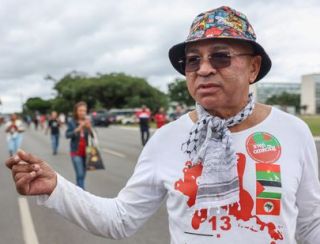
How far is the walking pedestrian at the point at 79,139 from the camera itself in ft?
26.3

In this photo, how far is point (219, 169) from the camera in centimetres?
185

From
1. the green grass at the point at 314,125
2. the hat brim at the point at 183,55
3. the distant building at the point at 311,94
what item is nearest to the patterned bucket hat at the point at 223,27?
the hat brim at the point at 183,55

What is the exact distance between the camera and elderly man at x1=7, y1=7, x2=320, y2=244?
6.02 ft

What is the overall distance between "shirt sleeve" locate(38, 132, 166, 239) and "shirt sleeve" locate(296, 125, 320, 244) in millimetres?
576

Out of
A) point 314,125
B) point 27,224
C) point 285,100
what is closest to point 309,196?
point 27,224

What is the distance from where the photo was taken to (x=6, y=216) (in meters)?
6.98

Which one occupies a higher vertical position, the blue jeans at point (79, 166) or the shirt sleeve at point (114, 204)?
the shirt sleeve at point (114, 204)

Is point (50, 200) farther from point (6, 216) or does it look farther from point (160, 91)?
point (160, 91)

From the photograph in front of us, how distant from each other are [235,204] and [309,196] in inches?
14.9

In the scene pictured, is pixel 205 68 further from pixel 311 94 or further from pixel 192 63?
pixel 311 94

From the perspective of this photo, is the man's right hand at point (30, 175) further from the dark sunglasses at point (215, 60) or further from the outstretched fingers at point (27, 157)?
the dark sunglasses at point (215, 60)

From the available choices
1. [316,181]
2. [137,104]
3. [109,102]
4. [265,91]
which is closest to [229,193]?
[316,181]

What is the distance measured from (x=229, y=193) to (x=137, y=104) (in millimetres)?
70682

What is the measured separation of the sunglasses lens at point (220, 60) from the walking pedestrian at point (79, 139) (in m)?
6.29
